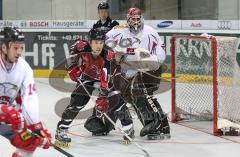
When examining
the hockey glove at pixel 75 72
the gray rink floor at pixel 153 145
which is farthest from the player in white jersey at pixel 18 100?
the hockey glove at pixel 75 72

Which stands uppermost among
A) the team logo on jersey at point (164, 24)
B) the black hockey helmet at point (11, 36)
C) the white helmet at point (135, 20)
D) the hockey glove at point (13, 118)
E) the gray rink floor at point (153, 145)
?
the team logo on jersey at point (164, 24)

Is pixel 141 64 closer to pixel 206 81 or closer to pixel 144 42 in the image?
Answer: pixel 144 42

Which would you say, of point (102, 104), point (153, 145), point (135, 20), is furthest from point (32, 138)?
point (135, 20)

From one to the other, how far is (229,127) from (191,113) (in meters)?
0.85

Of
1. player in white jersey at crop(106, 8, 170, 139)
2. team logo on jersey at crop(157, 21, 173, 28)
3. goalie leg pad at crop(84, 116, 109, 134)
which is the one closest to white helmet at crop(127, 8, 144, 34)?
player in white jersey at crop(106, 8, 170, 139)

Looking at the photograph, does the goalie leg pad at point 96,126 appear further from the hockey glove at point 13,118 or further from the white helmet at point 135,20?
Answer: the hockey glove at point 13,118

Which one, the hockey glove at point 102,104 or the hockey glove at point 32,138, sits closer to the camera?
the hockey glove at point 32,138

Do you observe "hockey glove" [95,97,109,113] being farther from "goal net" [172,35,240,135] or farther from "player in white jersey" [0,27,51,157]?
"player in white jersey" [0,27,51,157]

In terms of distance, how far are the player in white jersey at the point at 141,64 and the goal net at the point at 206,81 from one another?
504 millimetres

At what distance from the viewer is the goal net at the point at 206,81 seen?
5418 millimetres

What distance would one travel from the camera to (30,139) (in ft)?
9.39

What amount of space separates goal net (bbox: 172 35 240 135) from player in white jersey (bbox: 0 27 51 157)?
261 centimetres

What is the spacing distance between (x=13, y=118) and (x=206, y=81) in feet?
11.3

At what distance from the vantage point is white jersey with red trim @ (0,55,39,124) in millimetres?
2936
